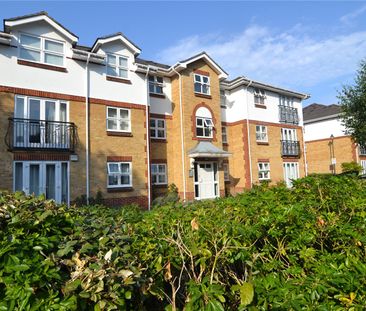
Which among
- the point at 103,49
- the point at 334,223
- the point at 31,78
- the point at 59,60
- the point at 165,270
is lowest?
the point at 165,270

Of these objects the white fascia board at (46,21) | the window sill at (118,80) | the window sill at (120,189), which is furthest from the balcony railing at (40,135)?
the white fascia board at (46,21)

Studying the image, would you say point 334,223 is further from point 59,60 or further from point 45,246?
point 59,60

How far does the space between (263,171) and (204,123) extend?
21.8ft

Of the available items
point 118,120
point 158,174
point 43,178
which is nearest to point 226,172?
point 158,174

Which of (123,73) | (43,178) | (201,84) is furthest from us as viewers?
(201,84)

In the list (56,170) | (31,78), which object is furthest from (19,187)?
(31,78)

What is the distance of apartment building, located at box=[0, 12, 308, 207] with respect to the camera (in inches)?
520

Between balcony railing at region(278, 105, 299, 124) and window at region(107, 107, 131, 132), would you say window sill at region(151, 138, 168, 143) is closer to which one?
window at region(107, 107, 131, 132)

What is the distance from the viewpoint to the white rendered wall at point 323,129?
33.3 metres

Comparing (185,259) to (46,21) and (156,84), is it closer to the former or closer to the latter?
(46,21)

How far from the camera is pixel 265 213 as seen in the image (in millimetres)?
3439

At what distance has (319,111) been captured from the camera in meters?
37.3

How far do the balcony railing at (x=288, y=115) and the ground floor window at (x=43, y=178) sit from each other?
18512mm

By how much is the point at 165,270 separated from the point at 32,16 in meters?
15.0
